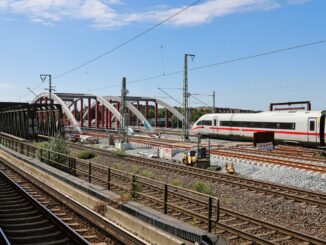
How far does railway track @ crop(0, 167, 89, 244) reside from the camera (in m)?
9.17

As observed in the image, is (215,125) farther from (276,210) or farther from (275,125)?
(276,210)

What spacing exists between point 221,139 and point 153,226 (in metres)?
40.1

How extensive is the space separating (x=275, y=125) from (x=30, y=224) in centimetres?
2969

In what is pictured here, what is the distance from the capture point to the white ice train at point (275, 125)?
1267 inches

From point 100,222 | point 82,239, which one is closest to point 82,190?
point 100,222

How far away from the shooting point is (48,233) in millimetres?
9766

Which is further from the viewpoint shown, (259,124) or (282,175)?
(259,124)

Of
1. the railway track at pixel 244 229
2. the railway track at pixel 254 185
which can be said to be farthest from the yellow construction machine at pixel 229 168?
the railway track at pixel 244 229

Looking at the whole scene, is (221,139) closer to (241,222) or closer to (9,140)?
(9,140)

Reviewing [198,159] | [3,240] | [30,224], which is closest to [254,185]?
[198,159]

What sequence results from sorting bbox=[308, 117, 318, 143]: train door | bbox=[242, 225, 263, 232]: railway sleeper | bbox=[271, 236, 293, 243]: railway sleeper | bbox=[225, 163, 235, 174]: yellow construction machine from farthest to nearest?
bbox=[308, 117, 318, 143]: train door → bbox=[225, 163, 235, 174]: yellow construction machine → bbox=[242, 225, 263, 232]: railway sleeper → bbox=[271, 236, 293, 243]: railway sleeper

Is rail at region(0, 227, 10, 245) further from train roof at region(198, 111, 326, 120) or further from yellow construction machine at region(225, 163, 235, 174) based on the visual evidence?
train roof at region(198, 111, 326, 120)

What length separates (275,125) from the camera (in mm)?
36906

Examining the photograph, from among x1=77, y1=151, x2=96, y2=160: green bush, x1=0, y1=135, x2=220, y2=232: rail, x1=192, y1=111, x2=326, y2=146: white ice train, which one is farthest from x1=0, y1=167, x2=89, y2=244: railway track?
x1=192, y1=111, x2=326, y2=146: white ice train
